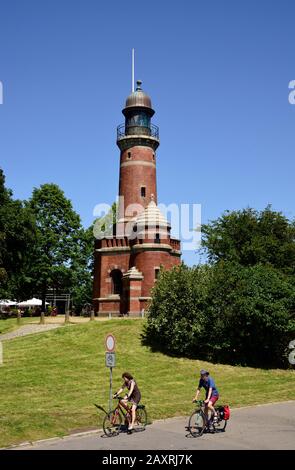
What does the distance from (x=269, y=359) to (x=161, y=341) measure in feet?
20.8

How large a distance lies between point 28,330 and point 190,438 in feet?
78.8

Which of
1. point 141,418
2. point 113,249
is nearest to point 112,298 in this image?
point 113,249

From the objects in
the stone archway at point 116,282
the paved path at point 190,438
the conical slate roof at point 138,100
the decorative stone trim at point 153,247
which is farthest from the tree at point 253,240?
the paved path at point 190,438

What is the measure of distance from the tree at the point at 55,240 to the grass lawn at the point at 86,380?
55.5 ft

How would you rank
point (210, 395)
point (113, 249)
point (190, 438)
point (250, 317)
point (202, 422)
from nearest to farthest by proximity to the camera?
1. point (190, 438)
2. point (202, 422)
3. point (210, 395)
4. point (250, 317)
5. point (113, 249)

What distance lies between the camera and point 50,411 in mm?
15438

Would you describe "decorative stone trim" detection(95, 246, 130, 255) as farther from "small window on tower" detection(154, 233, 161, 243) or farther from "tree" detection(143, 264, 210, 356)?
"tree" detection(143, 264, 210, 356)

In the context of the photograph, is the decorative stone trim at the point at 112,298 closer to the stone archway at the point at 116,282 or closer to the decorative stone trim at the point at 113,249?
the stone archway at the point at 116,282

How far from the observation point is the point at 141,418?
13.2 m

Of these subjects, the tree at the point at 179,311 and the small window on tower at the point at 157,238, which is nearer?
the tree at the point at 179,311

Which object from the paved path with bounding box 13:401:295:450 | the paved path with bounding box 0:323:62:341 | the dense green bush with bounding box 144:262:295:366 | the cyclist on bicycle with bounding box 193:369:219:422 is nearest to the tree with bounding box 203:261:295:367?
the dense green bush with bounding box 144:262:295:366

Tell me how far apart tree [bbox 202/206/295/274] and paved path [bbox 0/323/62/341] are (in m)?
13.3

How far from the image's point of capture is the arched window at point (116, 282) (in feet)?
139

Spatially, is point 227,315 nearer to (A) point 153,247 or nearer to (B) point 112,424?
(A) point 153,247
